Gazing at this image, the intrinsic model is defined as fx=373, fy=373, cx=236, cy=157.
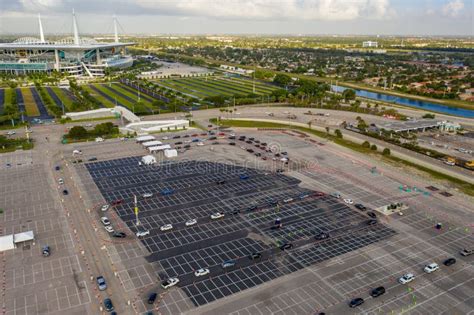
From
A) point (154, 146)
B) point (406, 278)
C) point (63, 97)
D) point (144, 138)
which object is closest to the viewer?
point (406, 278)

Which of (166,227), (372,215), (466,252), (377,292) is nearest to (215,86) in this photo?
(372,215)

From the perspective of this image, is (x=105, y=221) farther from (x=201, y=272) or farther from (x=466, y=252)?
(x=466, y=252)

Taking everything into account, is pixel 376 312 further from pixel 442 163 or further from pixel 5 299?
pixel 442 163

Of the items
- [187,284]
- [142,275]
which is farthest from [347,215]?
[142,275]

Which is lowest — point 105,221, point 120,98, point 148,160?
point 105,221

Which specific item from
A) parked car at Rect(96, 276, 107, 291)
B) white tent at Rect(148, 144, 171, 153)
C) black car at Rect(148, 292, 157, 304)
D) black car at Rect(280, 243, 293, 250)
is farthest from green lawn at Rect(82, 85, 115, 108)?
→ black car at Rect(148, 292, 157, 304)
